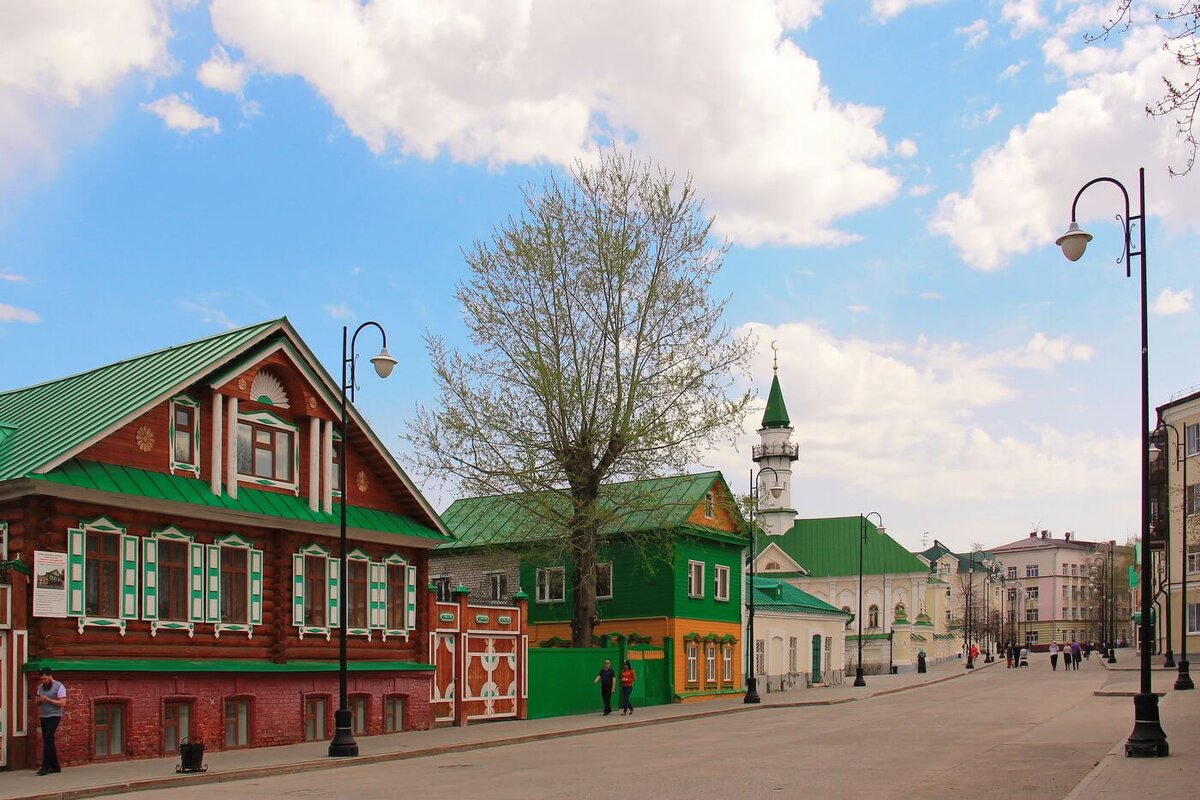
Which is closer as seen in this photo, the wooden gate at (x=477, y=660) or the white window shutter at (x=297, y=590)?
the white window shutter at (x=297, y=590)

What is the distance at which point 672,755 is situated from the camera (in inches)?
936

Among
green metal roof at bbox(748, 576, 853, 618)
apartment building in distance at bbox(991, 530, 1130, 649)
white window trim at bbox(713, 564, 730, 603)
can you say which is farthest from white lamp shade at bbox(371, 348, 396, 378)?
apartment building in distance at bbox(991, 530, 1130, 649)

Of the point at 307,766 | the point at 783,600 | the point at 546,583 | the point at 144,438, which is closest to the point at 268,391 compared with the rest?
the point at 144,438

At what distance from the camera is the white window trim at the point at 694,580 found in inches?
1871

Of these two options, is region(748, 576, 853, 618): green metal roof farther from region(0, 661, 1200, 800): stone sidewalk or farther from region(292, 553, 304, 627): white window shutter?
region(292, 553, 304, 627): white window shutter

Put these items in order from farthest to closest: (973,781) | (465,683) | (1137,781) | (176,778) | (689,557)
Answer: (689,557)
(465,683)
(176,778)
(973,781)
(1137,781)

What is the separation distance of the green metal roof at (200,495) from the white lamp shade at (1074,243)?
1714 cm

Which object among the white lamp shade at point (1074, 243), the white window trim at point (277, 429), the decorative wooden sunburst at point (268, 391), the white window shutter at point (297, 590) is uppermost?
the white lamp shade at point (1074, 243)

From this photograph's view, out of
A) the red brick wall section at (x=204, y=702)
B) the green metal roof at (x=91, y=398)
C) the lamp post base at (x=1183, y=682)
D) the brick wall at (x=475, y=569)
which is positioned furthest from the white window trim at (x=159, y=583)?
the lamp post base at (x=1183, y=682)

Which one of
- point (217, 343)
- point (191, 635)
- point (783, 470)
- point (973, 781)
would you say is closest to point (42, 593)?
point (191, 635)

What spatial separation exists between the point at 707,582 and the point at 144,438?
91.0 ft

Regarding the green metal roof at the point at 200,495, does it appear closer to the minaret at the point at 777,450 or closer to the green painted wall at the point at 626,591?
the green painted wall at the point at 626,591

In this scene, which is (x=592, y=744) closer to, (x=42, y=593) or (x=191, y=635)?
(x=191, y=635)

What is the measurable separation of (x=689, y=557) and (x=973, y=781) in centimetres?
2949
